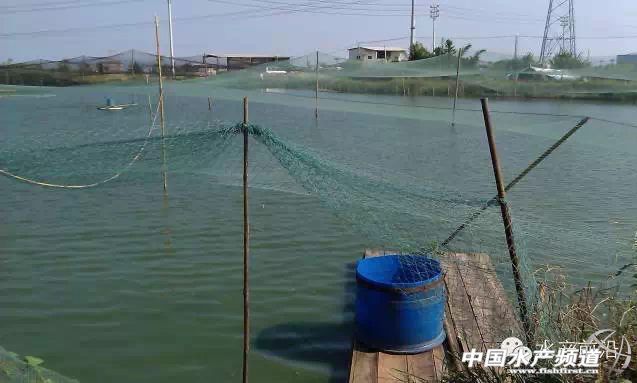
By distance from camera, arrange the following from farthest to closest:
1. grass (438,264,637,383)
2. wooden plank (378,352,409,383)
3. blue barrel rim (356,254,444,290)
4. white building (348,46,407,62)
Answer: white building (348,46,407,62) → blue barrel rim (356,254,444,290) → wooden plank (378,352,409,383) → grass (438,264,637,383)

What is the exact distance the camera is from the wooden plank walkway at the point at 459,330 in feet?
11.6

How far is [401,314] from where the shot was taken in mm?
3770

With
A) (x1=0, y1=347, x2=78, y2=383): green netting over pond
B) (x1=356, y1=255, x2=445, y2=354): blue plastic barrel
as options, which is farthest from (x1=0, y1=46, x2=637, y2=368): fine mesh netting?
(x1=0, y1=347, x2=78, y2=383): green netting over pond

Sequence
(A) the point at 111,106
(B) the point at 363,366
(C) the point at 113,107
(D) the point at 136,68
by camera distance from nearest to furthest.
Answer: (B) the point at 363,366, (D) the point at 136,68, (C) the point at 113,107, (A) the point at 111,106

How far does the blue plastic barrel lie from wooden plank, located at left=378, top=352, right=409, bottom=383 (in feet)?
0.15

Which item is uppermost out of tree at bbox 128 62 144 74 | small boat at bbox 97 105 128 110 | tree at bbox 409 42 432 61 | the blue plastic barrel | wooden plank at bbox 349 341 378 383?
tree at bbox 409 42 432 61

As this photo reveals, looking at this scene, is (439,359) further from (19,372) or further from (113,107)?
(113,107)

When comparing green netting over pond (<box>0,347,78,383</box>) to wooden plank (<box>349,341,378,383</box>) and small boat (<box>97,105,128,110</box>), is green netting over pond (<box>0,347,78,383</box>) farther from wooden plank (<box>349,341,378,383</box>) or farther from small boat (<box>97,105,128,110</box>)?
small boat (<box>97,105,128,110</box>)

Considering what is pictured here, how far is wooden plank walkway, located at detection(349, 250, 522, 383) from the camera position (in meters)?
3.54

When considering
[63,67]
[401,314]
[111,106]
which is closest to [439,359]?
[401,314]

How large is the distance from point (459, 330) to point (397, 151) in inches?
327

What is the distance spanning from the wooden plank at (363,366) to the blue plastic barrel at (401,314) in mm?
66

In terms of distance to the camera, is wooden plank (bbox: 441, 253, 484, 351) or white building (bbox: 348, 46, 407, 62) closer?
wooden plank (bbox: 441, 253, 484, 351)

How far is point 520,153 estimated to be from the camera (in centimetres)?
1226
